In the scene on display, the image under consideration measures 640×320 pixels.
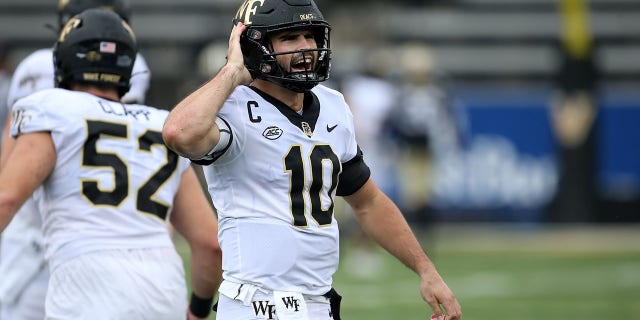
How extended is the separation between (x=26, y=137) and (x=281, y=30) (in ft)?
3.62

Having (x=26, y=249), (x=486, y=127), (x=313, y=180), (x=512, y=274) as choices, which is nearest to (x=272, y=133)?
(x=313, y=180)

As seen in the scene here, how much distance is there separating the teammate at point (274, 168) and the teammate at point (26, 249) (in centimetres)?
126

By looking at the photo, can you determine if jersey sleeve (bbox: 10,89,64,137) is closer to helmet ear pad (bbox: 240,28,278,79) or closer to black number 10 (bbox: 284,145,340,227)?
helmet ear pad (bbox: 240,28,278,79)

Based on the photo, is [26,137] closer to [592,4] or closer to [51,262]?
[51,262]

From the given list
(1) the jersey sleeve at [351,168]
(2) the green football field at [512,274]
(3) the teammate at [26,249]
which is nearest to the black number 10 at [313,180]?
(1) the jersey sleeve at [351,168]

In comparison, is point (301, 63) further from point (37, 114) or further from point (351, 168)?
point (37, 114)

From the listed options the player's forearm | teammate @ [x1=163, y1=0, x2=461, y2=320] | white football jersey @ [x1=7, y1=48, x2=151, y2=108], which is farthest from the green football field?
the player's forearm

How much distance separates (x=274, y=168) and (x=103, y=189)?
2.94ft

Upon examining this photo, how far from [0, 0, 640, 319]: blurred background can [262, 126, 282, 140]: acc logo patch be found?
562 cm

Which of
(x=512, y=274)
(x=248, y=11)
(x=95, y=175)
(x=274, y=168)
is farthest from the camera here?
(x=512, y=274)

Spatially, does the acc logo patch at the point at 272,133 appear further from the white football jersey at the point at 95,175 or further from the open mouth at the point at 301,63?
the white football jersey at the point at 95,175

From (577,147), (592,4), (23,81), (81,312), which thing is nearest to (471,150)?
(577,147)

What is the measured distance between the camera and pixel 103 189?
4957mm

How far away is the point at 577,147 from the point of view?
16609mm
